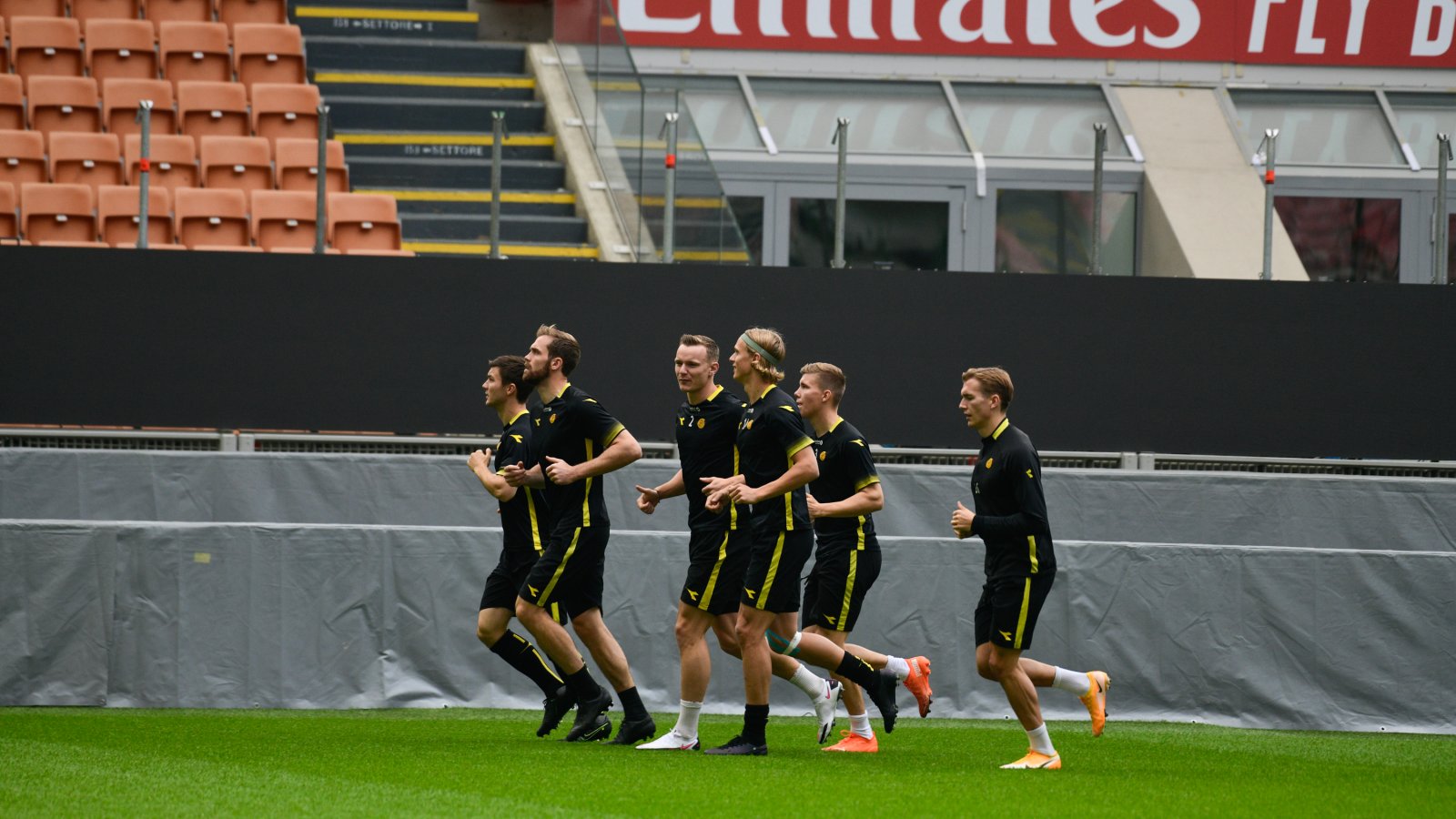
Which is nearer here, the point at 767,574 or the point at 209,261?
the point at 767,574

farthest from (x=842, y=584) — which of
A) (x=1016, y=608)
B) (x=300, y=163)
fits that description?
(x=300, y=163)

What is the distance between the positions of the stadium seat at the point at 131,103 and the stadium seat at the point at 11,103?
0.77m

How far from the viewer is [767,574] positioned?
769 centimetres

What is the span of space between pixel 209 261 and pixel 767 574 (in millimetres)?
6317

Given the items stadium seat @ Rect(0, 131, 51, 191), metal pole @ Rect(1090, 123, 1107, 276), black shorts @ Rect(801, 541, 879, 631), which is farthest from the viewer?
stadium seat @ Rect(0, 131, 51, 191)

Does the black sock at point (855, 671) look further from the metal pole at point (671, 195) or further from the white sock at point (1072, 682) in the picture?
the metal pole at point (671, 195)

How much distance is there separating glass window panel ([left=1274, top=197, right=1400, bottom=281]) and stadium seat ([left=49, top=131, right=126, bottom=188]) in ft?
42.5

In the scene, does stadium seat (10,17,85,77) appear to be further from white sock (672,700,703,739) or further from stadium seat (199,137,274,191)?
white sock (672,700,703,739)

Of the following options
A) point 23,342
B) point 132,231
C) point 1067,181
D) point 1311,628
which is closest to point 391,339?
point 23,342

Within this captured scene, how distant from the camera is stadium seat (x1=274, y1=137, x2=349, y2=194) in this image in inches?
642

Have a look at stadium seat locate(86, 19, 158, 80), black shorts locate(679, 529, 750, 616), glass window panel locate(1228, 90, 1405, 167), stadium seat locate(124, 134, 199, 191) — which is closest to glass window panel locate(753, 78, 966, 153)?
glass window panel locate(1228, 90, 1405, 167)

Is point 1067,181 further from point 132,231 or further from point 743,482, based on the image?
point 743,482

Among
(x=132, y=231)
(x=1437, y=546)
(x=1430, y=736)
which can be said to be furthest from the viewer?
(x=132, y=231)

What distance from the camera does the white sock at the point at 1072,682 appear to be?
319 inches
